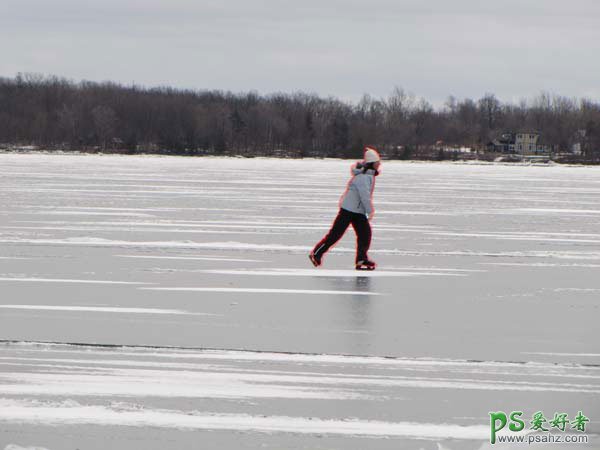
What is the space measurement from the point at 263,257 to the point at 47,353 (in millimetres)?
5893

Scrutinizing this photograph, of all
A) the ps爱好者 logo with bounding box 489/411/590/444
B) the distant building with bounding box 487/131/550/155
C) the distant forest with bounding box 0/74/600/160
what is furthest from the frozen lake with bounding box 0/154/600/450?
the distant building with bounding box 487/131/550/155

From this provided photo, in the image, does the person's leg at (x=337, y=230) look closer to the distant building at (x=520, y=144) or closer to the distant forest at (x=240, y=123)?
the distant forest at (x=240, y=123)

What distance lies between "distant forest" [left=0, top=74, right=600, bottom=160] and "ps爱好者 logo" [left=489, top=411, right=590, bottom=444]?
118791 mm

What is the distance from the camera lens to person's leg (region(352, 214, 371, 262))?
11320 millimetres

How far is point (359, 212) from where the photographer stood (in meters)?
11.6

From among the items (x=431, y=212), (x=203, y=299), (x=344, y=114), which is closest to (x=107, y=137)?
(x=344, y=114)

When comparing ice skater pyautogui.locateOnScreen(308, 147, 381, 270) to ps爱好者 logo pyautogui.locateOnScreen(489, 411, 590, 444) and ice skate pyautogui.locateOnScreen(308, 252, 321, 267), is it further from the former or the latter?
ps爱好者 logo pyautogui.locateOnScreen(489, 411, 590, 444)

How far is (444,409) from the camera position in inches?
209

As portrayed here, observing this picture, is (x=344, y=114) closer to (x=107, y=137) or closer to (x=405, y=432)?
(x=107, y=137)

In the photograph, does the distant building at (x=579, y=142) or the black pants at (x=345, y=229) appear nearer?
the black pants at (x=345, y=229)

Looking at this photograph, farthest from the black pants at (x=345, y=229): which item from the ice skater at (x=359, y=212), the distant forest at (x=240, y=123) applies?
the distant forest at (x=240, y=123)

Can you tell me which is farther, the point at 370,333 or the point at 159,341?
the point at 370,333

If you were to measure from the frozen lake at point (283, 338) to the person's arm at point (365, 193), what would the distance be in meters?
0.74

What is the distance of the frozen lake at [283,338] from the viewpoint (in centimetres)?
502
